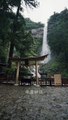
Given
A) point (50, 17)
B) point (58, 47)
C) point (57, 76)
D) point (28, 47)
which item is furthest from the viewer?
point (50, 17)

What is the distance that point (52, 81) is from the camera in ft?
61.8

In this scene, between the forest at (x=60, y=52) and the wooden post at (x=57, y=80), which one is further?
the forest at (x=60, y=52)

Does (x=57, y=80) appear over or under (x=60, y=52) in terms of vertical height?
under

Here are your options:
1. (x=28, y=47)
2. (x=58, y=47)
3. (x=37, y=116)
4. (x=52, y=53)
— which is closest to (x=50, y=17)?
(x=52, y=53)

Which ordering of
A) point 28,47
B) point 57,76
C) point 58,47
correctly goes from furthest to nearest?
point 58,47 → point 28,47 → point 57,76

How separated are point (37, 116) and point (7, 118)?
38.0 inches

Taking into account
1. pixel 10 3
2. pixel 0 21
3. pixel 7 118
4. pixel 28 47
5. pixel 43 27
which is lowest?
pixel 7 118

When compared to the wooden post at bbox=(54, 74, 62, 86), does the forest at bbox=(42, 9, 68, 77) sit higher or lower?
higher

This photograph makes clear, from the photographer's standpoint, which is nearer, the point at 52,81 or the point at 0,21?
the point at 52,81

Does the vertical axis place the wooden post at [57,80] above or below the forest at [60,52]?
below

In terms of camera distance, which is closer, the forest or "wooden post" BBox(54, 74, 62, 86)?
"wooden post" BBox(54, 74, 62, 86)

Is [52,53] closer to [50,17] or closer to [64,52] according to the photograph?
[64,52]

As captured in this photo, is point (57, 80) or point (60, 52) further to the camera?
point (60, 52)

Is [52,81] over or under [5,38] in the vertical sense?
under
